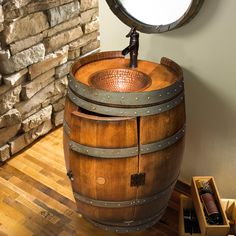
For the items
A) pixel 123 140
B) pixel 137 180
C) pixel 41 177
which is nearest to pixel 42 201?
pixel 41 177

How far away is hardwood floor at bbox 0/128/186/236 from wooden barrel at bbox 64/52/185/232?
23cm

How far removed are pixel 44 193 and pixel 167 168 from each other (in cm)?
87

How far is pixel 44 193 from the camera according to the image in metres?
2.06

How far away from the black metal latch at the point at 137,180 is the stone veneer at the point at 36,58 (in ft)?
3.41

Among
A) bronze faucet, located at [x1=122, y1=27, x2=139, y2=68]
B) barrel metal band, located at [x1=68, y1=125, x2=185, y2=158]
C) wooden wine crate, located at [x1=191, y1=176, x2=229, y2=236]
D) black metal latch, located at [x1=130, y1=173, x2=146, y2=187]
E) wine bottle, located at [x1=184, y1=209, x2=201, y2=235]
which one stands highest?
bronze faucet, located at [x1=122, y1=27, x2=139, y2=68]

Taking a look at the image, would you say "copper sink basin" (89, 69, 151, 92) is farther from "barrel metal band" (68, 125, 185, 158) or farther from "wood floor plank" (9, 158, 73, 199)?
"wood floor plank" (9, 158, 73, 199)

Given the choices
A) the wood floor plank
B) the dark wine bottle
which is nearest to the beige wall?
the dark wine bottle

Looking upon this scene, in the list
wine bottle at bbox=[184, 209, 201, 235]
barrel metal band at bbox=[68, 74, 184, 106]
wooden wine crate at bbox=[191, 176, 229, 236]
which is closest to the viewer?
barrel metal band at bbox=[68, 74, 184, 106]

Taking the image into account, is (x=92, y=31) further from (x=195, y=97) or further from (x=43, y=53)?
(x=195, y=97)

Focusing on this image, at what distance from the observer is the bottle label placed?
1.68 m

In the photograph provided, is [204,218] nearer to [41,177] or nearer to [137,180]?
[137,180]

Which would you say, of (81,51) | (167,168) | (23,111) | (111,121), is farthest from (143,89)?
(81,51)

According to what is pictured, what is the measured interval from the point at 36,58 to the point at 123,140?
1.11m

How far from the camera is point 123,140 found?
1.38 meters
